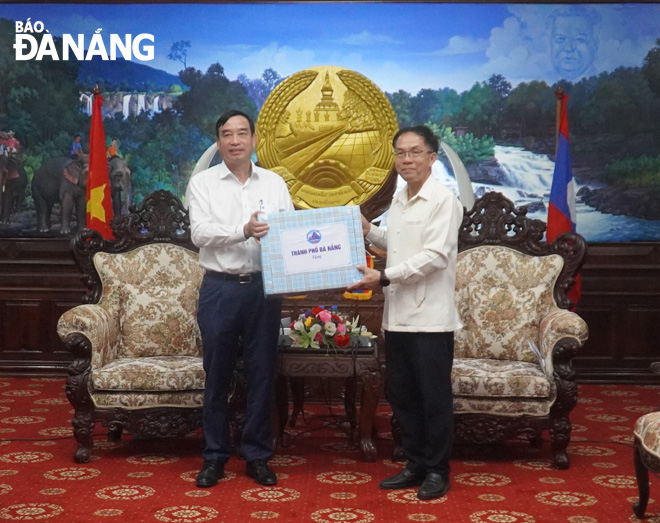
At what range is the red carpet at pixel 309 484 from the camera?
10.3 ft

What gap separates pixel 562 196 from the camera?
18.5 feet

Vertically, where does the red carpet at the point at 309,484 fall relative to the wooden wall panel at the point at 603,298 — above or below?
below

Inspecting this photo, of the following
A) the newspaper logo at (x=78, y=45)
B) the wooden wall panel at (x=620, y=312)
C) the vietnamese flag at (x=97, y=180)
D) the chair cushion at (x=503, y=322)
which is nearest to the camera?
the chair cushion at (x=503, y=322)

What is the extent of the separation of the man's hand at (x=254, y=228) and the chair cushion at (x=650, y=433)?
1599 millimetres

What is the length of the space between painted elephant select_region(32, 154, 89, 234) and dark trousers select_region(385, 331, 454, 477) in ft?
11.6

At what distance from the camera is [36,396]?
5473 mm

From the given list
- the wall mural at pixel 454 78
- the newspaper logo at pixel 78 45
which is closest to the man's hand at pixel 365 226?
the wall mural at pixel 454 78

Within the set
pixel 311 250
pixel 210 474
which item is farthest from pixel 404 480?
pixel 311 250

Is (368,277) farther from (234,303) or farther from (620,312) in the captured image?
(620,312)

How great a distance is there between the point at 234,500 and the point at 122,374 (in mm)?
953

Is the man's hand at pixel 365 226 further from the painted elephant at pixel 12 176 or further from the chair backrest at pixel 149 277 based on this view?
the painted elephant at pixel 12 176

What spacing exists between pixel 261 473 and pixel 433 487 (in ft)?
2.37

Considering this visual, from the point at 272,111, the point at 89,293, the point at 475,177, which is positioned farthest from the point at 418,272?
the point at 475,177

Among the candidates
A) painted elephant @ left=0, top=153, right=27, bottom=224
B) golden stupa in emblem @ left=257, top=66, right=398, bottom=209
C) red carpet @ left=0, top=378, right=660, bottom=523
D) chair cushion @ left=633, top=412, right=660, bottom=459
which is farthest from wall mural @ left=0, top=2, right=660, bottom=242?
chair cushion @ left=633, top=412, right=660, bottom=459
